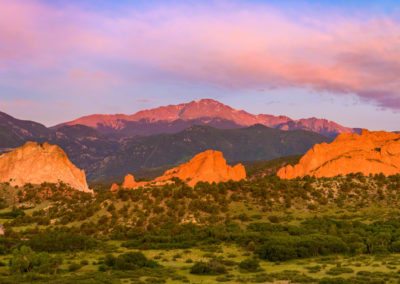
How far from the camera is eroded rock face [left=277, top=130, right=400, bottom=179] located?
120088 millimetres

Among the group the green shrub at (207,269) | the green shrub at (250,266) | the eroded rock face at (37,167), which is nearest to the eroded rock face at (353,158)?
the eroded rock face at (37,167)

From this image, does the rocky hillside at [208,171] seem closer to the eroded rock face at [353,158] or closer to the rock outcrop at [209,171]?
the rock outcrop at [209,171]

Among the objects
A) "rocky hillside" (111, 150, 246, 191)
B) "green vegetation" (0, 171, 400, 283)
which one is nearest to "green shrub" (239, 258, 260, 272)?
"green vegetation" (0, 171, 400, 283)

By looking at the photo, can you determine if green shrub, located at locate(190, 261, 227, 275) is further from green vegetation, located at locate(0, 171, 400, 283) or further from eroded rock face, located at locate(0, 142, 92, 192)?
eroded rock face, located at locate(0, 142, 92, 192)

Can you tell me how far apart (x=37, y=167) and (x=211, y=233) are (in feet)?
254

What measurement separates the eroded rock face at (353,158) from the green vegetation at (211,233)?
15.1 feet

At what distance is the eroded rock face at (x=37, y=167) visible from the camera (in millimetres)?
129750

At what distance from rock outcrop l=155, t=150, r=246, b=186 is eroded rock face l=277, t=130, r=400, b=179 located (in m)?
19.2

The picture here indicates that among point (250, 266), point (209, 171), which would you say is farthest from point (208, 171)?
point (250, 266)

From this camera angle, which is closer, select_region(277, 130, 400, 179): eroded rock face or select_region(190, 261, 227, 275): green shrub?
select_region(190, 261, 227, 275): green shrub

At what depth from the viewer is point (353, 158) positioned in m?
121

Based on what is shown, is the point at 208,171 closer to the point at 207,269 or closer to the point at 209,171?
the point at 209,171

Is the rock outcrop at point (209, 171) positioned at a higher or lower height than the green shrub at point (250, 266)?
higher

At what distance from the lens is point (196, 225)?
3420 inches
